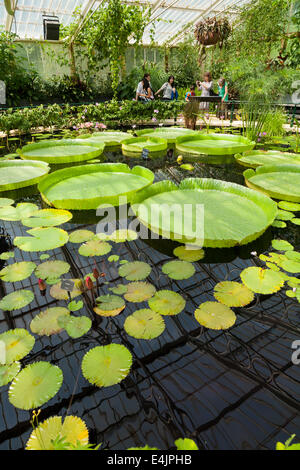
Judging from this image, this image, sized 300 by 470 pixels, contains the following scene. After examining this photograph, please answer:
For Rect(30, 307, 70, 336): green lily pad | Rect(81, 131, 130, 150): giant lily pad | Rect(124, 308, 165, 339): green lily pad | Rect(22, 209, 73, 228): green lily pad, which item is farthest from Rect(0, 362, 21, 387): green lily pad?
Rect(81, 131, 130, 150): giant lily pad

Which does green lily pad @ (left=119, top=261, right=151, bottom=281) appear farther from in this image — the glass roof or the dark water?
the glass roof

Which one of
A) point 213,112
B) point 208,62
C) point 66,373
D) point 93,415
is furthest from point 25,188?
point 208,62

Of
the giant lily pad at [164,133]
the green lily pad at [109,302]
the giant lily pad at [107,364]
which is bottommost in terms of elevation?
the giant lily pad at [107,364]

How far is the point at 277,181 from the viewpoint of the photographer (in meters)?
2.90

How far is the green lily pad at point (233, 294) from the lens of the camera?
1.41m

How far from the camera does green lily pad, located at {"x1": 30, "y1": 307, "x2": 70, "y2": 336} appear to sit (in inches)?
49.4

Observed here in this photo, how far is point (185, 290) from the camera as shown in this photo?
1518mm

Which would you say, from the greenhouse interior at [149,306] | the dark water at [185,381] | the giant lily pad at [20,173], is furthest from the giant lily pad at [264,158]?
the dark water at [185,381]

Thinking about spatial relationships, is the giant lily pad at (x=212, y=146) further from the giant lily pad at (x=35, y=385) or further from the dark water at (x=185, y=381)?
the giant lily pad at (x=35, y=385)

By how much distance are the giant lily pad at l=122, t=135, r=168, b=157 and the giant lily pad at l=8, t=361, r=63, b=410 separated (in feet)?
11.5

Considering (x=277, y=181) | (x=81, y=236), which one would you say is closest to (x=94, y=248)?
(x=81, y=236)

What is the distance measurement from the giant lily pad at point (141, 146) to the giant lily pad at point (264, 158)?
45.9 inches

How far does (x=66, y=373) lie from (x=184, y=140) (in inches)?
163

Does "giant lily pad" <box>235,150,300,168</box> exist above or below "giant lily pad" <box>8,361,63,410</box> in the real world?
above
